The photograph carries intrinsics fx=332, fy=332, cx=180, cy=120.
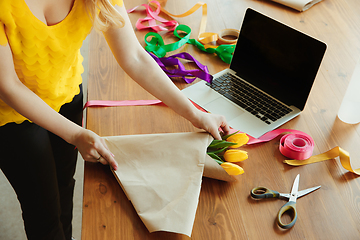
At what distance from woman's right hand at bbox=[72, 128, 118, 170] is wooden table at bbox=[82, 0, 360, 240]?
42mm

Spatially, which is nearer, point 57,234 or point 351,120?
point 351,120

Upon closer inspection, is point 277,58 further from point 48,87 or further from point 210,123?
point 48,87

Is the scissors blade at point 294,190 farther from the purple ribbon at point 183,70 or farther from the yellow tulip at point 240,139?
the purple ribbon at point 183,70

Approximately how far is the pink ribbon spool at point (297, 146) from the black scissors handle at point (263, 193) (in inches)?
5.5

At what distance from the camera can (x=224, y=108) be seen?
3.32 ft

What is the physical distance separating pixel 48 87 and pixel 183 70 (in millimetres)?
440

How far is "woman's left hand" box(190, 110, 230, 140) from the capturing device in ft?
2.79

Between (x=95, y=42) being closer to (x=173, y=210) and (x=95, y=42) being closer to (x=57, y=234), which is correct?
(x=57, y=234)

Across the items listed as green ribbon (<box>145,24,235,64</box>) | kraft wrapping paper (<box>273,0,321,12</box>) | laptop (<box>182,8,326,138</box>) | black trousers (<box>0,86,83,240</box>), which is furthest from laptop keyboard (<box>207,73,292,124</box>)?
kraft wrapping paper (<box>273,0,321,12</box>)

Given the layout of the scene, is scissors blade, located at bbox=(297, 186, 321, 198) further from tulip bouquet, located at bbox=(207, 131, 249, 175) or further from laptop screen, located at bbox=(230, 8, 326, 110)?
laptop screen, located at bbox=(230, 8, 326, 110)

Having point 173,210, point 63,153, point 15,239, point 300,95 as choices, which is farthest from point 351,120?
point 15,239

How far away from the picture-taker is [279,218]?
0.71 m

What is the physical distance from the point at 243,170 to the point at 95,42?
786 millimetres

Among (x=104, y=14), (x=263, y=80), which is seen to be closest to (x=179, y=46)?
(x=263, y=80)
